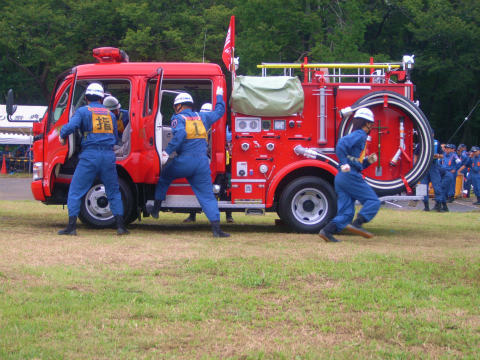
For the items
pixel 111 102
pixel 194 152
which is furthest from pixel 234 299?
pixel 111 102

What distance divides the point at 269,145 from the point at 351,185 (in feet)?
5.37

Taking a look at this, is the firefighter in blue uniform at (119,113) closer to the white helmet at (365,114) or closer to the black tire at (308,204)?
the black tire at (308,204)

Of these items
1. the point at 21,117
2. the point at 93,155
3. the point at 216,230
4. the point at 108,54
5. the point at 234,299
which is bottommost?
the point at 234,299

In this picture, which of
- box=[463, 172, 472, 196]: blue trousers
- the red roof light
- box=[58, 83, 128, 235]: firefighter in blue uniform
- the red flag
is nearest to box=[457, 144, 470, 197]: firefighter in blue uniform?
box=[463, 172, 472, 196]: blue trousers

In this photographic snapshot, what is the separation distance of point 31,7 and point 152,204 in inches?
1220

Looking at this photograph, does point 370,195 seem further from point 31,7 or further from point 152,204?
point 31,7

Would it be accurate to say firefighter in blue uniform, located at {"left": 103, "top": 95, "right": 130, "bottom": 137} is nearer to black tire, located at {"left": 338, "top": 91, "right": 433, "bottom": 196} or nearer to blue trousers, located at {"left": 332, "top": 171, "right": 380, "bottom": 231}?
black tire, located at {"left": 338, "top": 91, "right": 433, "bottom": 196}

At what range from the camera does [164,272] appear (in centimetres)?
654

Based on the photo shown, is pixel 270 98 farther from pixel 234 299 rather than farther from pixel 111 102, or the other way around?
pixel 234 299

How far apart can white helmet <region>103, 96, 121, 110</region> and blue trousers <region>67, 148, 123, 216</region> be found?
1090 millimetres

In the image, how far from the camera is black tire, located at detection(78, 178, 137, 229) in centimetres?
1016

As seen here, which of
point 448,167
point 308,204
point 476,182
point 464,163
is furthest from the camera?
point 464,163

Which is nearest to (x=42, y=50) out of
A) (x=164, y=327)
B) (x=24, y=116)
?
(x=24, y=116)

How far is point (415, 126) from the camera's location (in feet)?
33.0
